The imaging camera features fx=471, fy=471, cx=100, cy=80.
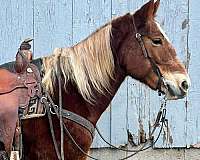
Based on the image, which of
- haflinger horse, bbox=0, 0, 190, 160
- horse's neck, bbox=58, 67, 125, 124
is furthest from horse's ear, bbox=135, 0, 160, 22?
horse's neck, bbox=58, 67, 125, 124

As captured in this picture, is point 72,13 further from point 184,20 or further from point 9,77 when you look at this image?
point 9,77

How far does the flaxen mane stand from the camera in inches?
101

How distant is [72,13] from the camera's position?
3.65 metres

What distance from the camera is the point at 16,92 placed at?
8.16 feet

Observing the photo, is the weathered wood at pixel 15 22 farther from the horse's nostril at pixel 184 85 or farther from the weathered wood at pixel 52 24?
the horse's nostril at pixel 184 85

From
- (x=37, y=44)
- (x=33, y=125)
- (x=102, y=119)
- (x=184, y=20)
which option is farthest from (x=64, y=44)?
(x=33, y=125)

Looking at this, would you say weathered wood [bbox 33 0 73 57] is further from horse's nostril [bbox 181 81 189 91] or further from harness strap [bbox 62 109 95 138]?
horse's nostril [bbox 181 81 189 91]

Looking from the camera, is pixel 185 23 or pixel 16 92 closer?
pixel 16 92

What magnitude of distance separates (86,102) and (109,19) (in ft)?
4.00

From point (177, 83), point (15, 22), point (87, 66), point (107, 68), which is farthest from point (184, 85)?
point (15, 22)

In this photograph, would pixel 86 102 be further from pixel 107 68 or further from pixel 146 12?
pixel 146 12

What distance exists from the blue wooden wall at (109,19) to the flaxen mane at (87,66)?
1040 mm

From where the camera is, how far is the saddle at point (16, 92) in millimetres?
2414

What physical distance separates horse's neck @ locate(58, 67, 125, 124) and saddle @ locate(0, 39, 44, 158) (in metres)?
0.17
